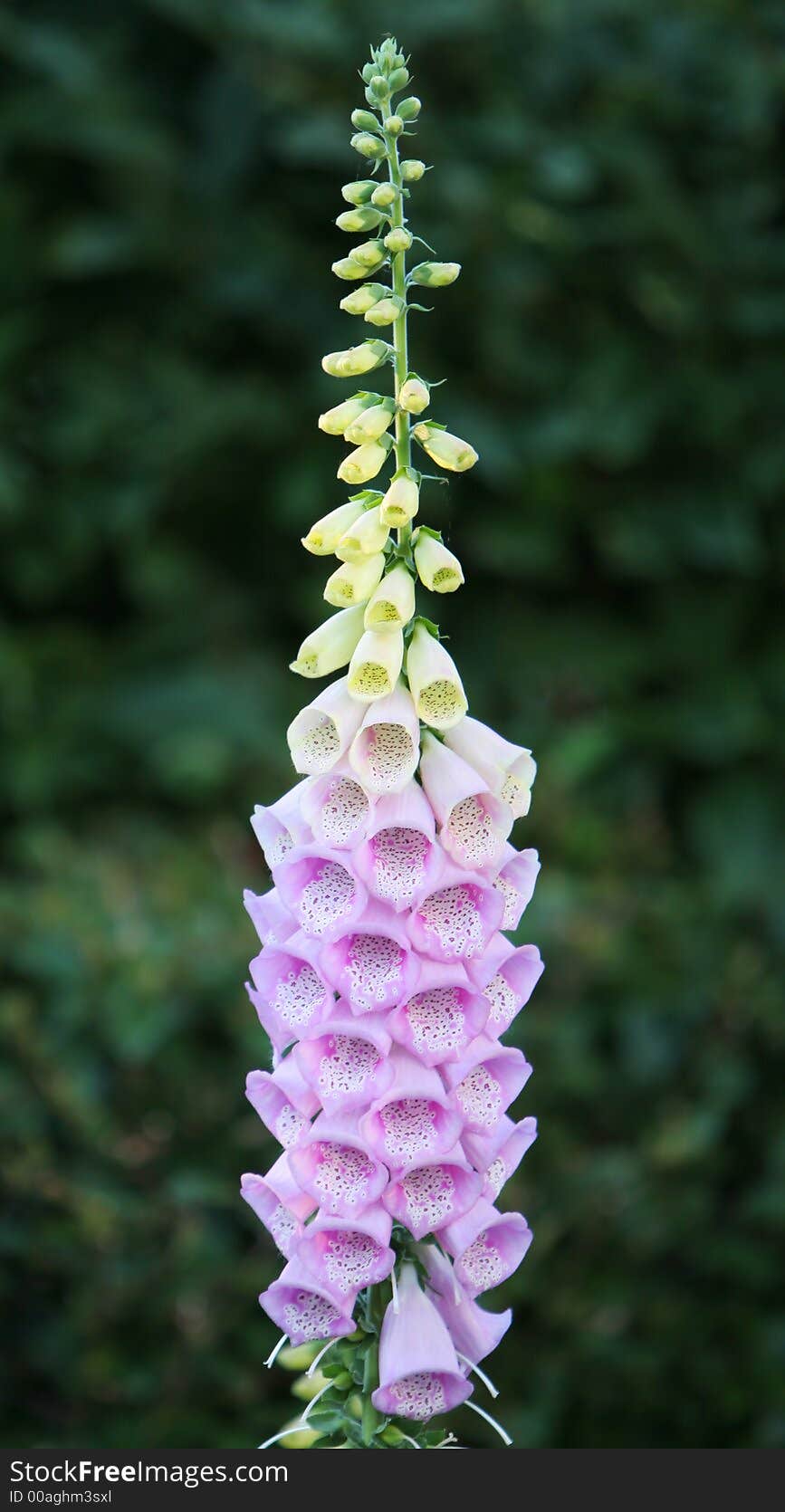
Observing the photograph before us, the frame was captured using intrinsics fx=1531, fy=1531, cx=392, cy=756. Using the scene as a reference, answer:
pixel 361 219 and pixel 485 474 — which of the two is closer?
pixel 361 219

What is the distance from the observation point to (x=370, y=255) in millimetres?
1538

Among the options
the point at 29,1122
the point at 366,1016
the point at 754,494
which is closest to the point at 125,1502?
the point at 366,1016

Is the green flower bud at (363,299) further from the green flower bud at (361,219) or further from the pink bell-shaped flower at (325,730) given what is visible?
the pink bell-shaped flower at (325,730)

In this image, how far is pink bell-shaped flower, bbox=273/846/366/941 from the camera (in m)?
1.53

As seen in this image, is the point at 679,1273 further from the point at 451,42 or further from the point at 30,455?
the point at 451,42

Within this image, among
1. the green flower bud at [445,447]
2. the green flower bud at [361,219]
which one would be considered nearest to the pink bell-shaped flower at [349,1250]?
the green flower bud at [445,447]

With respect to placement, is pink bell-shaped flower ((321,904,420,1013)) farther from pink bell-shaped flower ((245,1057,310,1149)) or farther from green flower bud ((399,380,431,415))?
green flower bud ((399,380,431,415))

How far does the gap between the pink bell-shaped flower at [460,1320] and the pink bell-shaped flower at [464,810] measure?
1.47ft

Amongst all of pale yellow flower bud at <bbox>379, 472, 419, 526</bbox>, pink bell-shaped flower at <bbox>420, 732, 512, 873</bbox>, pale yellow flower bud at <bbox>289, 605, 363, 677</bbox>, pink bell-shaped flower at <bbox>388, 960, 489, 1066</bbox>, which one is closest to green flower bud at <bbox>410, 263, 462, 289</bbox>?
pale yellow flower bud at <bbox>379, 472, 419, 526</bbox>

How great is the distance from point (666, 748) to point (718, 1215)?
5.15 feet

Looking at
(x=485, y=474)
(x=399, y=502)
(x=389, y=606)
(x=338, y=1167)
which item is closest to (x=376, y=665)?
(x=389, y=606)

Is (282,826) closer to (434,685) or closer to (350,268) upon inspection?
(434,685)

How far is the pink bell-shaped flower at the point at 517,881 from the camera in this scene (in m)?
1.63

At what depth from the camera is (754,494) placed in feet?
15.4
